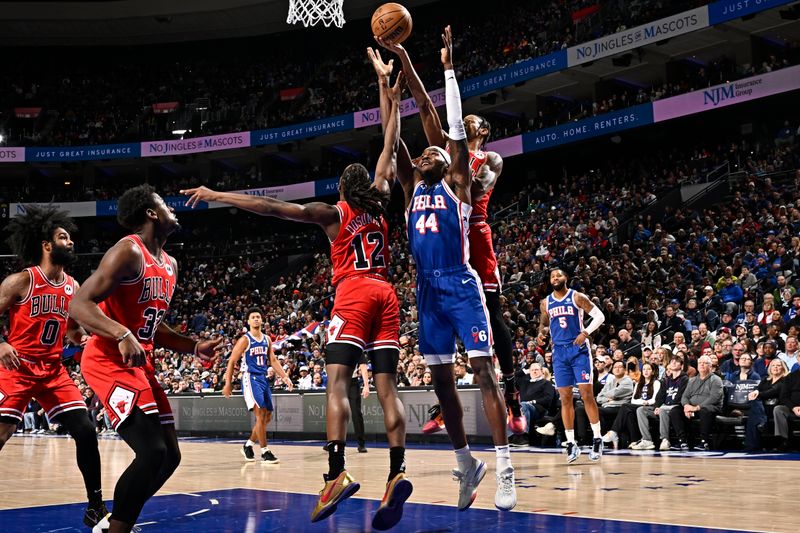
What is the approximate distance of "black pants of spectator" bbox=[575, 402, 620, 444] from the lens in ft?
39.5

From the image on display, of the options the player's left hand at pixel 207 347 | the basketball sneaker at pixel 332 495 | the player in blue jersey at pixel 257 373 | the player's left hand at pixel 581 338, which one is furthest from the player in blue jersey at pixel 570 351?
the player's left hand at pixel 207 347

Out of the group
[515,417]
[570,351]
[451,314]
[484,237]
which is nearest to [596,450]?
[570,351]

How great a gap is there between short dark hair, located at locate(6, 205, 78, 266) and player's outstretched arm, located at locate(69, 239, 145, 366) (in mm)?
2170

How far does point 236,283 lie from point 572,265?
628 inches

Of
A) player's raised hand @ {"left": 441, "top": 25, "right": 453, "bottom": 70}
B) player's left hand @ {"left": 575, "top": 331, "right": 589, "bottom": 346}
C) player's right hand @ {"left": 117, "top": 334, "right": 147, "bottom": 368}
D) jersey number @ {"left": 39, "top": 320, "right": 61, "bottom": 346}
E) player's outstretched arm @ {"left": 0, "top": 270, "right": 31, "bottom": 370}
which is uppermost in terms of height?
player's raised hand @ {"left": 441, "top": 25, "right": 453, "bottom": 70}

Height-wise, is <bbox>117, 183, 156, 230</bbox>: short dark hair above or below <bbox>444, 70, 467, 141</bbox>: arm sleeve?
below

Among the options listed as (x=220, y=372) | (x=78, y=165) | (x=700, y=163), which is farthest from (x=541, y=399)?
(x=78, y=165)

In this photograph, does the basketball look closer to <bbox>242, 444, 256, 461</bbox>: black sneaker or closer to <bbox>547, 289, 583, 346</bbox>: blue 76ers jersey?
<bbox>547, 289, 583, 346</bbox>: blue 76ers jersey

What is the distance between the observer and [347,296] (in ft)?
17.7

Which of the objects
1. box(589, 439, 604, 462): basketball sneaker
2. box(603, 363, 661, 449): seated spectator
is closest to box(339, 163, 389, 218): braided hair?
box(589, 439, 604, 462): basketball sneaker

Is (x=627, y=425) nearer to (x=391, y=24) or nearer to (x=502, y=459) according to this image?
(x=502, y=459)

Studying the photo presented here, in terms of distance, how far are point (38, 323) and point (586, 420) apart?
8.18 meters

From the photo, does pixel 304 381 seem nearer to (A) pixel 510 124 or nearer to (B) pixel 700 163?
(B) pixel 700 163

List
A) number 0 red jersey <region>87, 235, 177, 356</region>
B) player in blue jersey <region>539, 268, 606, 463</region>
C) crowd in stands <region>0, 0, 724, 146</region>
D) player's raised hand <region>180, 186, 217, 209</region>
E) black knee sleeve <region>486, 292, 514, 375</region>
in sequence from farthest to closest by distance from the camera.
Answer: crowd in stands <region>0, 0, 724, 146</region> < player in blue jersey <region>539, 268, 606, 463</region> < black knee sleeve <region>486, 292, 514, 375</region> < player's raised hand <region>180, 186, 217, 209</region> < number 0 red jersey <region>87, 235, 177, 356</region>
